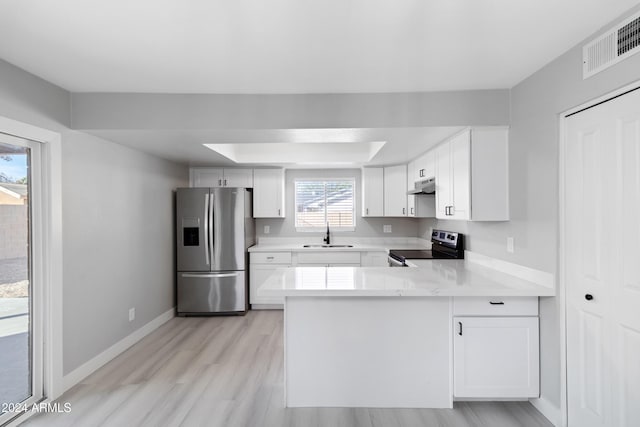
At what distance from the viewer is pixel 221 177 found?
473 cm

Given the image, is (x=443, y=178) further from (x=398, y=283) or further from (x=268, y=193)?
(x=268, y=193)

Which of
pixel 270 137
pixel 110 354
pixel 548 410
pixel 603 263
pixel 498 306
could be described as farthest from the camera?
pixel 110 354

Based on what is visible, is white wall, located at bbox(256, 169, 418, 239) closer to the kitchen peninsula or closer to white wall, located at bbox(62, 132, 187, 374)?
white wall, located at bbox(62, 132, 187, 374)

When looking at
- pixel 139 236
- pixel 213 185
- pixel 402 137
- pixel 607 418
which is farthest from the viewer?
pixel 213 185

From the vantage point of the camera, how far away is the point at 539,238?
2.20 meters

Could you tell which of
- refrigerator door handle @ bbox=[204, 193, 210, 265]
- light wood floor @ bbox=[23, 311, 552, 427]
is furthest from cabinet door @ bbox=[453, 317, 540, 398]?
refrigerator door handle @ bbox=[204, 193, 210, 265]

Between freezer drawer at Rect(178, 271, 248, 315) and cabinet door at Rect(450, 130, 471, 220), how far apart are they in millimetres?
2884

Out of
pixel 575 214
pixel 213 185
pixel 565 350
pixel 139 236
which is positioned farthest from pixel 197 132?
pixel 565 350

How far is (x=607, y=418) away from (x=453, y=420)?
0.81 m

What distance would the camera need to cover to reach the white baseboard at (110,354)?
2.60m

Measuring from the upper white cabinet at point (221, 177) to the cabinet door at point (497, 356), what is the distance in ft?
11.3

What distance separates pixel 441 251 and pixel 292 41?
2829 mm

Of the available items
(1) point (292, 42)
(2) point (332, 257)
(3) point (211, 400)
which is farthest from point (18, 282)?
(2) point (332, 257)

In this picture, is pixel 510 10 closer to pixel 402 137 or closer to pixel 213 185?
pixel 402 137
